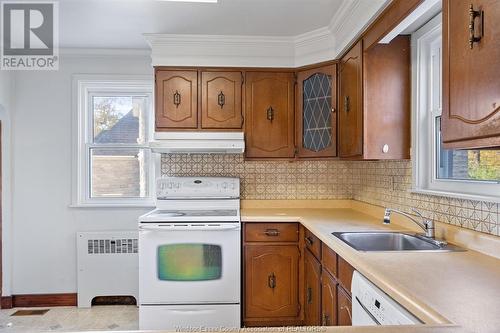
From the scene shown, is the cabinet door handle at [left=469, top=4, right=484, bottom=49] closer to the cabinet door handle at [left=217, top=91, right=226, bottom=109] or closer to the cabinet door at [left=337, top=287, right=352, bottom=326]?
the cabinet door at [left=337, top=287, right=352, bottom=326]

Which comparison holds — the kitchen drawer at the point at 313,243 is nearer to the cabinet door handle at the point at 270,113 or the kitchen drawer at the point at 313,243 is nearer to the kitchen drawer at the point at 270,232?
the kitchen drawer at the point at 270,232

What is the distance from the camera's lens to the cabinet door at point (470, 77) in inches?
39.4

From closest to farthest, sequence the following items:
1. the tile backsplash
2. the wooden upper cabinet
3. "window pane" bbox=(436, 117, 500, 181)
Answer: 1. "window pane" bbox=(436, 117, 500, 181)
2. the wooden upper cabinet
3. the tile backsplash

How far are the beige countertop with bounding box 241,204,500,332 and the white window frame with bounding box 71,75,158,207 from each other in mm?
2070

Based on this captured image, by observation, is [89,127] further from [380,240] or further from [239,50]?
[380,240]

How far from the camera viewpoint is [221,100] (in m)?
2.91

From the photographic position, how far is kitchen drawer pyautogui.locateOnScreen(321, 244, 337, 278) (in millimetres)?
1833

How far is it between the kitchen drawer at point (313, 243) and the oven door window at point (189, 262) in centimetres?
64

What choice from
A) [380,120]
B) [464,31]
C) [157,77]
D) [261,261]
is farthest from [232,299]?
[464,31]

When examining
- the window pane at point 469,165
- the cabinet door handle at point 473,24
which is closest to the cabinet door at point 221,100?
the window pane at point 469,165

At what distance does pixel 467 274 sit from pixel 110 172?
9.76ft

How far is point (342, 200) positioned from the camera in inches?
125

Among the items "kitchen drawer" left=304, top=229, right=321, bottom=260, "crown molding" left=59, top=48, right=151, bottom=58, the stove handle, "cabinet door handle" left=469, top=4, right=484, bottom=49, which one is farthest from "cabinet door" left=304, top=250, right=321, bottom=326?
"crown molding" left=59, top=48, right=151, bottom=58

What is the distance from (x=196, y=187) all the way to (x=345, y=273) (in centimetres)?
172
